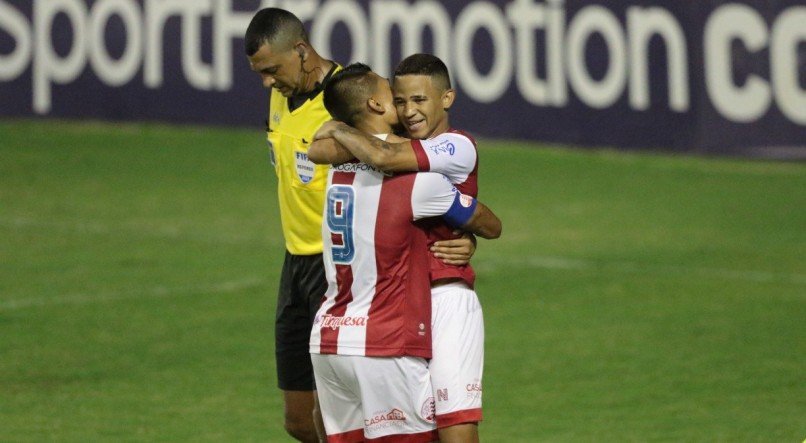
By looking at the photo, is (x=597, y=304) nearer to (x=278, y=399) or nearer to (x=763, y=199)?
(x=278, y=399)

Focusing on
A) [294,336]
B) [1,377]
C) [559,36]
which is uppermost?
[559,36]

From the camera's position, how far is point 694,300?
1109cm

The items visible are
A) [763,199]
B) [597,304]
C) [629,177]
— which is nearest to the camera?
[597,304]

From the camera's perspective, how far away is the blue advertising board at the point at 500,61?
16750 millimetres

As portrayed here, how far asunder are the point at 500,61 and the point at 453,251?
42.3ft

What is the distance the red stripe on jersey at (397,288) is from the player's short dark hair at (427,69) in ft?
1.15

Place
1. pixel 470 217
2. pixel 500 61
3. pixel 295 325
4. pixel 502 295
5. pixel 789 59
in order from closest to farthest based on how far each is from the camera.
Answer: pixel 470 217 < pixel 295 325 < pixel 502 295 < pixel 789 59 < pixel 500 61

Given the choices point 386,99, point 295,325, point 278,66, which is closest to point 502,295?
point 295,325

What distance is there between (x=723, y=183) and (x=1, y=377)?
9533 millimetres

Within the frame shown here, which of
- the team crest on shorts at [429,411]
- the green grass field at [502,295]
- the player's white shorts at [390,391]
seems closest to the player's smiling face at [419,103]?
the player's white shorts at [390,391]

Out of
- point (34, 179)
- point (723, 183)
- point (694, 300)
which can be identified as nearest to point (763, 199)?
point (723, 183)

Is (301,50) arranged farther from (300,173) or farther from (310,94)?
(300,173)

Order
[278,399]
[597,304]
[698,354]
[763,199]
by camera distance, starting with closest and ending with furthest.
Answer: [278,399]
[698,354]
[597,304]
[763,199]

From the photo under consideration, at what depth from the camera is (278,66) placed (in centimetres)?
605
